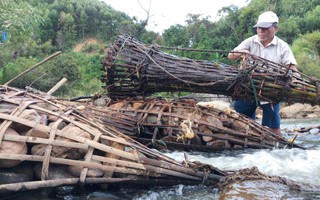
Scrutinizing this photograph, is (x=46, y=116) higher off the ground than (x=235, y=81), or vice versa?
(x=235, y=81)

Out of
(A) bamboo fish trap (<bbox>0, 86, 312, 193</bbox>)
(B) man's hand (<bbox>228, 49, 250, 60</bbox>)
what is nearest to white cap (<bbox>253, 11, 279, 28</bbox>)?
(B) man's hand (<bbox>228, 49, 250, 60</bbox>)

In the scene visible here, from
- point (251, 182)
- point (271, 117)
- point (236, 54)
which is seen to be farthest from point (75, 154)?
point (271, 117)

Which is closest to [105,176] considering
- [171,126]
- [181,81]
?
[171,126]

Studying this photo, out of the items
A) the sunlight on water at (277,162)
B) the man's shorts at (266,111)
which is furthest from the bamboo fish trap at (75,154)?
the man's shorts at (266,111)

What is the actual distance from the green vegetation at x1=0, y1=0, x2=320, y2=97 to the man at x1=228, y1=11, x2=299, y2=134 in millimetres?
443

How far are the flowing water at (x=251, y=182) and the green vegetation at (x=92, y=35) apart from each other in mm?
1051

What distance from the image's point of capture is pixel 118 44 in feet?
13.7

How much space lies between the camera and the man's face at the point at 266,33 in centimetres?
419

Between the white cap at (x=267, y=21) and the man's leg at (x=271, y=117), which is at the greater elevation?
the white cap at (x=267, y=21)

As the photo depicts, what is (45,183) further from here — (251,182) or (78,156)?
(251,182)

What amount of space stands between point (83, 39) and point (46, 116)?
4209 cm

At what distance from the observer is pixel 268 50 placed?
170 inches

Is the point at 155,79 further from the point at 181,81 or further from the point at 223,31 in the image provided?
the point at 223,31

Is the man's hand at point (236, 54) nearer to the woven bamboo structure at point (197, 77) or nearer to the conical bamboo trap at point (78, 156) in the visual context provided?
the woven bamboo structure at point (197, 77)
